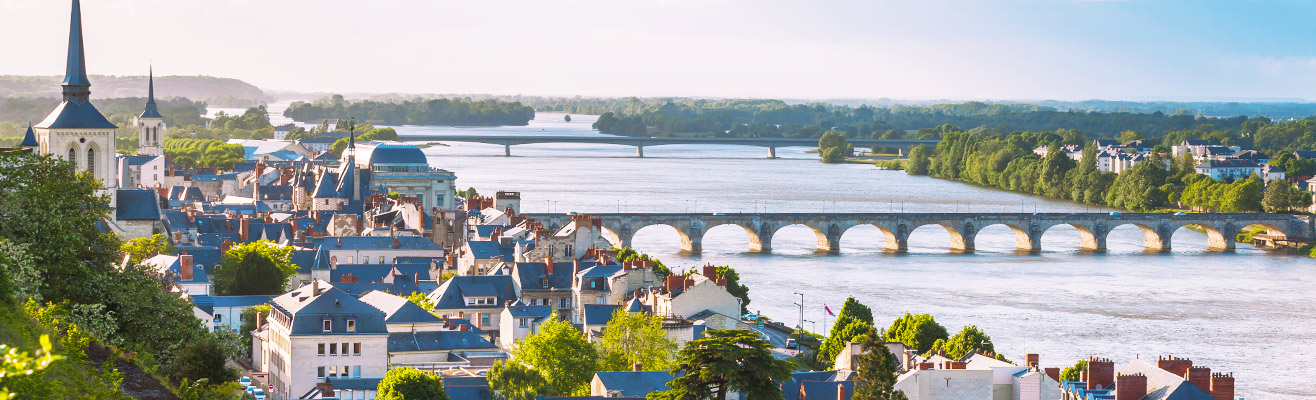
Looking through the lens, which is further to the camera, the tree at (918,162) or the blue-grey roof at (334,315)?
the tree at (918,162)

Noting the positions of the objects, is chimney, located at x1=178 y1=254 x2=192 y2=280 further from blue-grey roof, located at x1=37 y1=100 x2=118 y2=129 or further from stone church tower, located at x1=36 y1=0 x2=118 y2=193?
blue-grey roof, located at x1=37 y1=100 x2=118 y2=129

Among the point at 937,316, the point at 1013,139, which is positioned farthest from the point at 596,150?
the point at 937,316

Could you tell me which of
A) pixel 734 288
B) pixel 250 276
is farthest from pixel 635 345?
pixel 734 288

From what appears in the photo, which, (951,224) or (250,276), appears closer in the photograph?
(250,276)

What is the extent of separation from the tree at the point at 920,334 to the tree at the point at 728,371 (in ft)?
54.5

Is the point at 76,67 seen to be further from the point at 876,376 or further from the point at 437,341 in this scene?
the point at 876,376

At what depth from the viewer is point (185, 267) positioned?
155ft

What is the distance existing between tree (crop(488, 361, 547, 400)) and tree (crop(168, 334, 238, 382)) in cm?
651

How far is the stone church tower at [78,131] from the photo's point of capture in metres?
53.0

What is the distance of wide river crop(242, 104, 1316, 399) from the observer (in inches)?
1940

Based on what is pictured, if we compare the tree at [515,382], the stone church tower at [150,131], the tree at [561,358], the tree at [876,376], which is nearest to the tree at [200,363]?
the tree at [515,382]

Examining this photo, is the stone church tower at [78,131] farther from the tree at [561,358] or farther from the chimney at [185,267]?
the tree at [561,358]

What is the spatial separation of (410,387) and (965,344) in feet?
52.7

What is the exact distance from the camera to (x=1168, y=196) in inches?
4409
